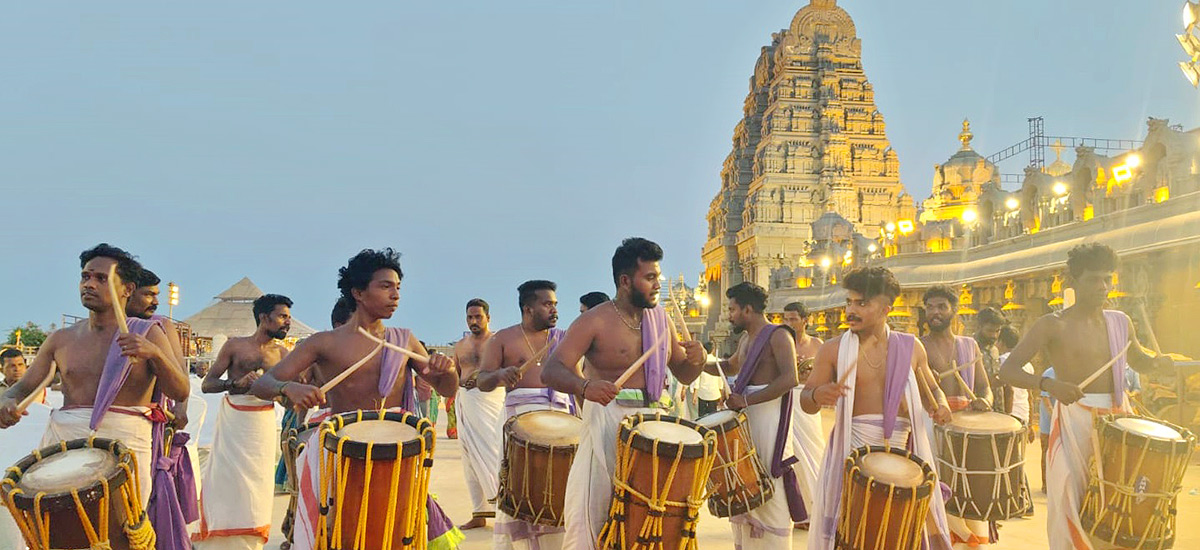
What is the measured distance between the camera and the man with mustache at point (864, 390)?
17.9 ft

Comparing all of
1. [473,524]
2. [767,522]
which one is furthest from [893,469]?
[473,524]

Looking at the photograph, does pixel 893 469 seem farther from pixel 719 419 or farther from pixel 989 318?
pixel 989 318

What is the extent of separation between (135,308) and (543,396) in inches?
132

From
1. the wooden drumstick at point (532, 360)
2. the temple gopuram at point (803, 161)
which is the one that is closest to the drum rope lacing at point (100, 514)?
the wooden drumstick at point (532, 360)

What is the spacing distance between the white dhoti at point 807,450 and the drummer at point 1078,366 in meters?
1.65

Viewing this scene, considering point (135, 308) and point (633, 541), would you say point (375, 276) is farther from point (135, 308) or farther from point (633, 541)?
point (135, 308)

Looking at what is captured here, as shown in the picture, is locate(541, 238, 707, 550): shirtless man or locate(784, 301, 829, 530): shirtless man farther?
locate(784, 301, 829, 530): shirtless man

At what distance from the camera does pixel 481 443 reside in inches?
377

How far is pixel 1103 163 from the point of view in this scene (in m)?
21.6

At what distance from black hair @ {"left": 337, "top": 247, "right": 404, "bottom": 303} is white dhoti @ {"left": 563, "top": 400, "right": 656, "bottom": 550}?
1401mm

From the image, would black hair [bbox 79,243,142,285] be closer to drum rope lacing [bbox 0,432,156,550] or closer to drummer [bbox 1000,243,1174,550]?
drum rope lacing [bbox 0,432,156,550]

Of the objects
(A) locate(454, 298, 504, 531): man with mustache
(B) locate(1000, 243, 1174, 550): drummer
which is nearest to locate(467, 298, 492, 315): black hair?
(A) locate(454, 298, 504, 531): man with mustache

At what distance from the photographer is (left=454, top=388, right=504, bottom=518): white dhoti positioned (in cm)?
934

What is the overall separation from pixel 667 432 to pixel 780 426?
7.53 ft
